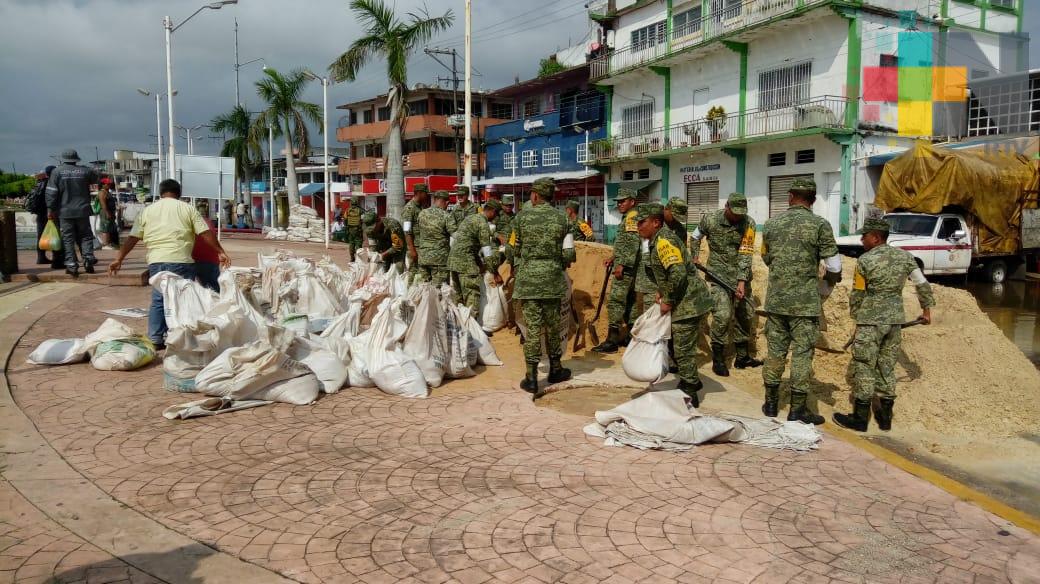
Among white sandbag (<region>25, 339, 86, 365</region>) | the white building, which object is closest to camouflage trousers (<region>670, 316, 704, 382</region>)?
white sandbag (<region>25, 339, 86, 365</region>)

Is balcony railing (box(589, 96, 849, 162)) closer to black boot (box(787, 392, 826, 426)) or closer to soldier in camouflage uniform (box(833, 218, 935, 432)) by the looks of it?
soldier in camouflage uniform (box(833, 218, 935, 432))

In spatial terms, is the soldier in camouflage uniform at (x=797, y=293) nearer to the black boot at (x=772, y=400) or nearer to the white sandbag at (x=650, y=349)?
the black boot at (x=772, y=400)

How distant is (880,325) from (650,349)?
1696 mm

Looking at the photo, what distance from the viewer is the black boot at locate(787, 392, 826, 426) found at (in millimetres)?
5312

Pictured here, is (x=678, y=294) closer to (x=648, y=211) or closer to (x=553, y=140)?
→ (x=648, y=211)

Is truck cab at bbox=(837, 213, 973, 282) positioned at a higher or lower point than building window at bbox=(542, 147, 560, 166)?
lower

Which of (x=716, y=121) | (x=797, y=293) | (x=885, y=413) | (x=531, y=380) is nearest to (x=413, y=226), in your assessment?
(x=531, y=380)

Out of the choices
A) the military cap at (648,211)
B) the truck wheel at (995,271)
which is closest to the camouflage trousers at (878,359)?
the military cap at (648,211)

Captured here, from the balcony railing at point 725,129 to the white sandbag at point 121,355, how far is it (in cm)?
1988

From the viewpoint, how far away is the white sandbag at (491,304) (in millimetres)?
8500

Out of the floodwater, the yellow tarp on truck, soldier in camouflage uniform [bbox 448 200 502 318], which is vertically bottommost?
the floodwater

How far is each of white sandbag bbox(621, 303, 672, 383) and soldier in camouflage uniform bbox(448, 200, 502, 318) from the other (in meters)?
2.63

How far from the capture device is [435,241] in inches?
343

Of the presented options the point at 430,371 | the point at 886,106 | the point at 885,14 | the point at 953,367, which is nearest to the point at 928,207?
the point at 886,106
